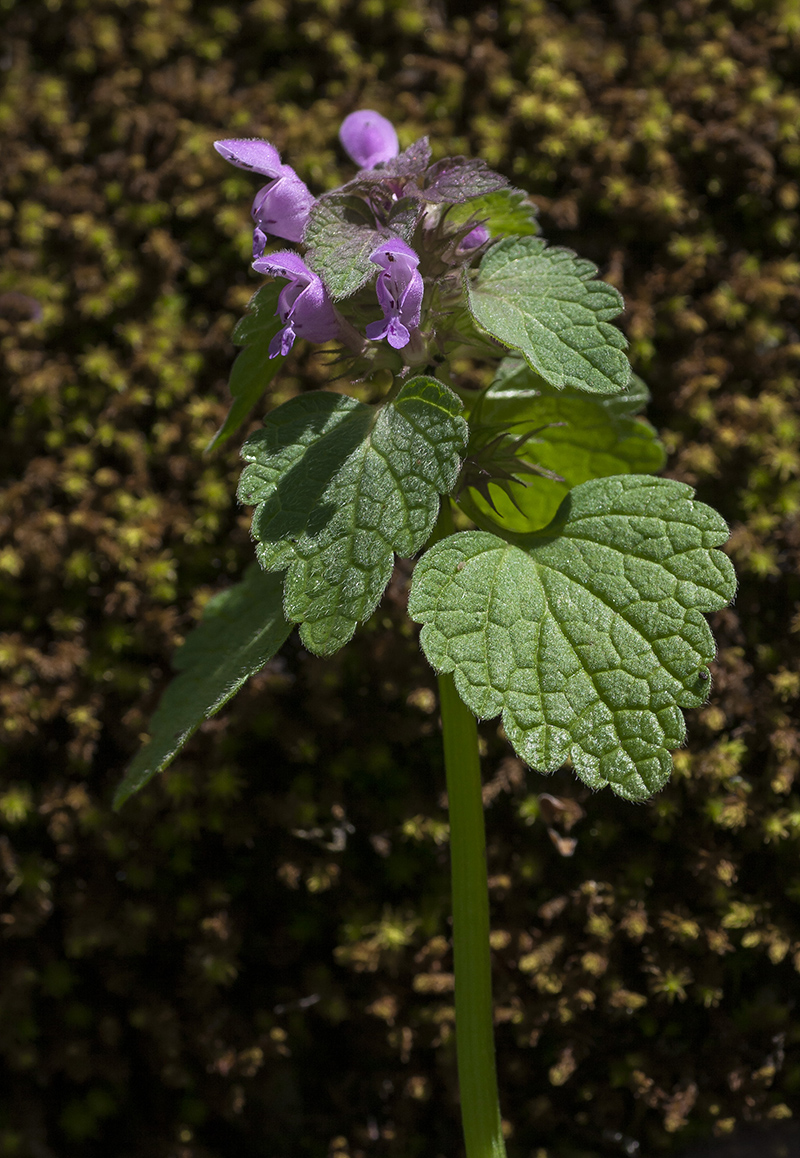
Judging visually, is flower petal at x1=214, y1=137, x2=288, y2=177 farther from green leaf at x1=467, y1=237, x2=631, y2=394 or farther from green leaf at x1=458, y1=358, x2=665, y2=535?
green leaf at x1=458, y1=358, x2=665, y2=535

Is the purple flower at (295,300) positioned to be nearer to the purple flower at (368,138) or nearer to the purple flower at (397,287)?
the purple flower at (397,287)

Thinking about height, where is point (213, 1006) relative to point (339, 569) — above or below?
below

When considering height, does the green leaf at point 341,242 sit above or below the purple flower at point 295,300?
above

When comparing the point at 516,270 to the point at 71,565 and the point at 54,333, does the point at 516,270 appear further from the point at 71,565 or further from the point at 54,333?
the point at 54,333

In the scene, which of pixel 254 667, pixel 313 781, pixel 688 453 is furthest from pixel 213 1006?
pixel 688 453

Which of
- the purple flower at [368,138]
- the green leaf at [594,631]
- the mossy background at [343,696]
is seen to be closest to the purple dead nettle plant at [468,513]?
the green leaf at [594,631]

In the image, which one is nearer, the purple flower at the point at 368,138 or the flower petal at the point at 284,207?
the flower petal at the point at 284,207

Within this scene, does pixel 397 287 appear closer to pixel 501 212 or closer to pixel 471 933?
pixel 501 212
